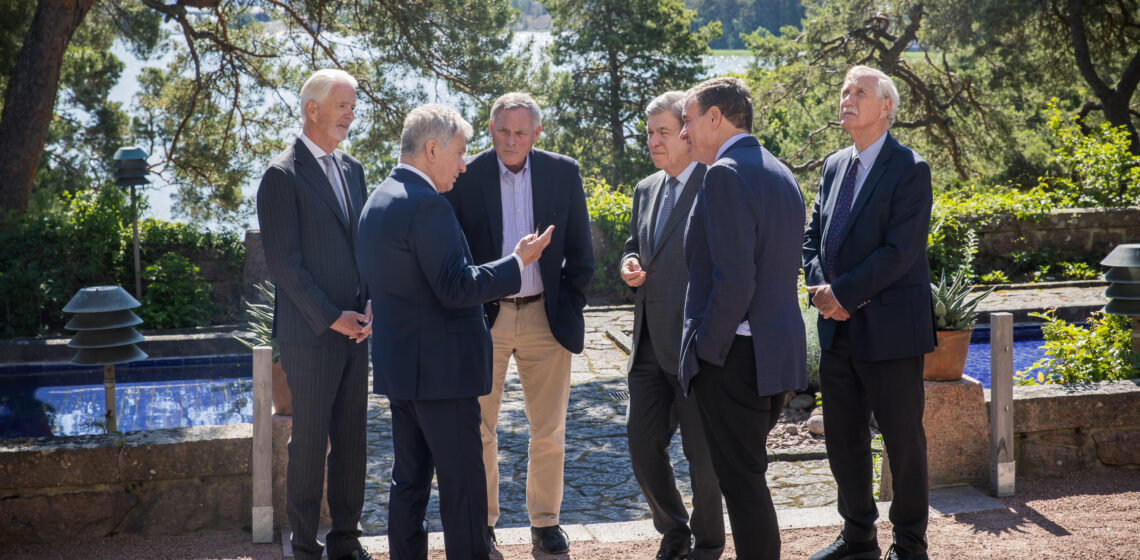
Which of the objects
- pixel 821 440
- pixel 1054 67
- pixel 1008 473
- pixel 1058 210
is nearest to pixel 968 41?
pixel 1054 67

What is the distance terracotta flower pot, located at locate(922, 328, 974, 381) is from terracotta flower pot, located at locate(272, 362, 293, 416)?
2.76m

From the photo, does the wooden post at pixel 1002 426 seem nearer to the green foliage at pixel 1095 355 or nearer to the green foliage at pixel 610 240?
the green foliage at pixel 1095 355

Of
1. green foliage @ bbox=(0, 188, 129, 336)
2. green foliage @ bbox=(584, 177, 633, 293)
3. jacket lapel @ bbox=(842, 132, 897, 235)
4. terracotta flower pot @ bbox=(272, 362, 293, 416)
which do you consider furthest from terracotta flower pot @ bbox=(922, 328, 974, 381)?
green foliage @ bbox=(0, 188, 129, 336)

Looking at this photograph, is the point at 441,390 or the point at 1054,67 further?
the point at 1054,67

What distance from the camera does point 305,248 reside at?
3465 millimetres

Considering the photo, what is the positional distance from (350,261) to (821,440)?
136 inches

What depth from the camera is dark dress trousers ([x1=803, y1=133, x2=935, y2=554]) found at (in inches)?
135

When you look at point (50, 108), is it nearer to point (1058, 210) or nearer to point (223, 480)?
point (223, 480)

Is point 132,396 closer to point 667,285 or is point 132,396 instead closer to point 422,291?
point 422,291

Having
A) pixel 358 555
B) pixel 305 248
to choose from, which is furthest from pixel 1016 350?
pixel 305 248

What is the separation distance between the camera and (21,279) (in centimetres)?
922

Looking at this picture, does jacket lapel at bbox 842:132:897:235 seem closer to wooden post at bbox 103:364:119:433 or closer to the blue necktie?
the blue necktie

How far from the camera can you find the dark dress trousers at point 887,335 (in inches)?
135

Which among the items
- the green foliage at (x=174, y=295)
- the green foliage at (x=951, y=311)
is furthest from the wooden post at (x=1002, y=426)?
the green foliage at (x=174, y=295)
